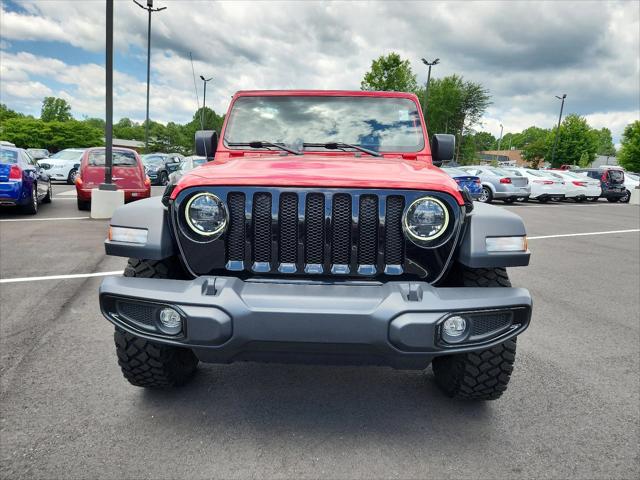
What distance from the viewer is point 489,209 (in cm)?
258

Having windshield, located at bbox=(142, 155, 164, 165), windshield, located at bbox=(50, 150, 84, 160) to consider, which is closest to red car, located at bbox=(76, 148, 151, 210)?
windshield, located at bbox=(142, 155, 164, 165)

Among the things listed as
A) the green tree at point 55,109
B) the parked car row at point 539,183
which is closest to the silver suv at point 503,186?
the parked car row at point 539,183

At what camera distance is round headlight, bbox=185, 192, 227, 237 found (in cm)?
234

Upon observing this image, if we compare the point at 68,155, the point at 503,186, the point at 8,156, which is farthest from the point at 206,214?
the point at 68,155

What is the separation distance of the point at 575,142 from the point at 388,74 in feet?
114

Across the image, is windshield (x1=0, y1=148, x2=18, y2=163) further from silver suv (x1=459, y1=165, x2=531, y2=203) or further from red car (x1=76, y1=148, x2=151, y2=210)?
silver suv (x1=459, y1=165, x2=531, y2=203)

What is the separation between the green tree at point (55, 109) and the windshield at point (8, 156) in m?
119

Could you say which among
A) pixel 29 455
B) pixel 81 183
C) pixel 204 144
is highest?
pixel 204 144

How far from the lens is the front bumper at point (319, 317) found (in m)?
2.05

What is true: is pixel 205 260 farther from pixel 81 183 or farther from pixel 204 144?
pixel 81 183

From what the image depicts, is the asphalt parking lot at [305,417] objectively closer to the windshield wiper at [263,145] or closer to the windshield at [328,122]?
the windshield wiper at [263,145]

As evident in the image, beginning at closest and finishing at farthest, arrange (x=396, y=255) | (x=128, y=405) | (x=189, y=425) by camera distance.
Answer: (x=396, y=255), (x=189, y=425), (x=128, y=405)

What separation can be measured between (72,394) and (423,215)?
7.22ft

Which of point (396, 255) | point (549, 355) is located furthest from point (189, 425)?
point (549, 355)
